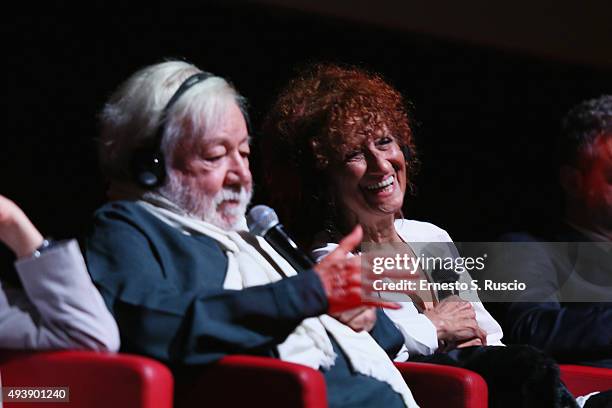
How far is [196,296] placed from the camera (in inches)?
73.6

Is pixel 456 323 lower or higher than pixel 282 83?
lower

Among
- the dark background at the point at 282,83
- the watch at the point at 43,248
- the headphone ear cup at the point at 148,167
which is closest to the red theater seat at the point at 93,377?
the watch at the point at 43,248

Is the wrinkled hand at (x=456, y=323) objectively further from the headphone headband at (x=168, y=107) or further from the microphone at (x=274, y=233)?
the headphone headband at (x=168, y=107)

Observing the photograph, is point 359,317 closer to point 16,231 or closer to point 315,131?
point 315,131

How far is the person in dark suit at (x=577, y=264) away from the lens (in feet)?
9.05

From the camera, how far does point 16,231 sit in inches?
71.6

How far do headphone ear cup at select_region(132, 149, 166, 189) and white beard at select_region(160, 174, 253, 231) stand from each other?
1.1 inches

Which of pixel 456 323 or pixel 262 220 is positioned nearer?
pixel 262 220

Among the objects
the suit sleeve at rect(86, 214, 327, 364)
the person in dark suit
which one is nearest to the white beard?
the suit sleeve at rect(86, 214, 327, 364)

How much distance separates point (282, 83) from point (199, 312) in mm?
1304

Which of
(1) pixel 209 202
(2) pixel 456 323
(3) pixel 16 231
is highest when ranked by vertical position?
(1) pixel 209 202

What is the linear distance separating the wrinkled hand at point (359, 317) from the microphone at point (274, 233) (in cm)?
14

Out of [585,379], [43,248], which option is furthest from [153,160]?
[585,379]

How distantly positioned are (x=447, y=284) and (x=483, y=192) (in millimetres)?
1044
